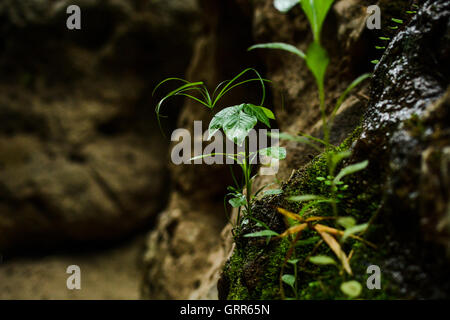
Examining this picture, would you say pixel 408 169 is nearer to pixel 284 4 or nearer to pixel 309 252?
pixel 309 252

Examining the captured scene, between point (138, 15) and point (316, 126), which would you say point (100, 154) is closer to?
point (138, 15)

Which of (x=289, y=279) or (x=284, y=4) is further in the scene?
(x=289, y=279)

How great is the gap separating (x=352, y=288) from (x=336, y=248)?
15cm

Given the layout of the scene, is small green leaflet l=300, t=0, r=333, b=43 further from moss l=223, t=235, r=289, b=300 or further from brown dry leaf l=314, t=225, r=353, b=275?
moss l=223, t=235, r=289, b=300

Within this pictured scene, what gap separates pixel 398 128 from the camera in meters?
1.17

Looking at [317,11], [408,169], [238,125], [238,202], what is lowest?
[238,202]

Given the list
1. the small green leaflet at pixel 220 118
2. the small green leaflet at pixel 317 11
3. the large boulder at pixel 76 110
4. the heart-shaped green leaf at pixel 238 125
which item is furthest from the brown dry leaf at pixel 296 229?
the large boulder at pixel 76 110

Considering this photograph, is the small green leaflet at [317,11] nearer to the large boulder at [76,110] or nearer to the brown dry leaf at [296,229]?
the brown dry leaf at [296,229]

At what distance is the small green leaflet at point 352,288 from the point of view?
1016 millimetres

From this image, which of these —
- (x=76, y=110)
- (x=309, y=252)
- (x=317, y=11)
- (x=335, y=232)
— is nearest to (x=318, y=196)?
Answer: (x=335, y=232)

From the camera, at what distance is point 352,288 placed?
3.36 ft

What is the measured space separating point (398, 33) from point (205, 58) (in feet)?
8.43

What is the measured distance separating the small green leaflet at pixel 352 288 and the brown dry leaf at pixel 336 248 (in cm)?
6
